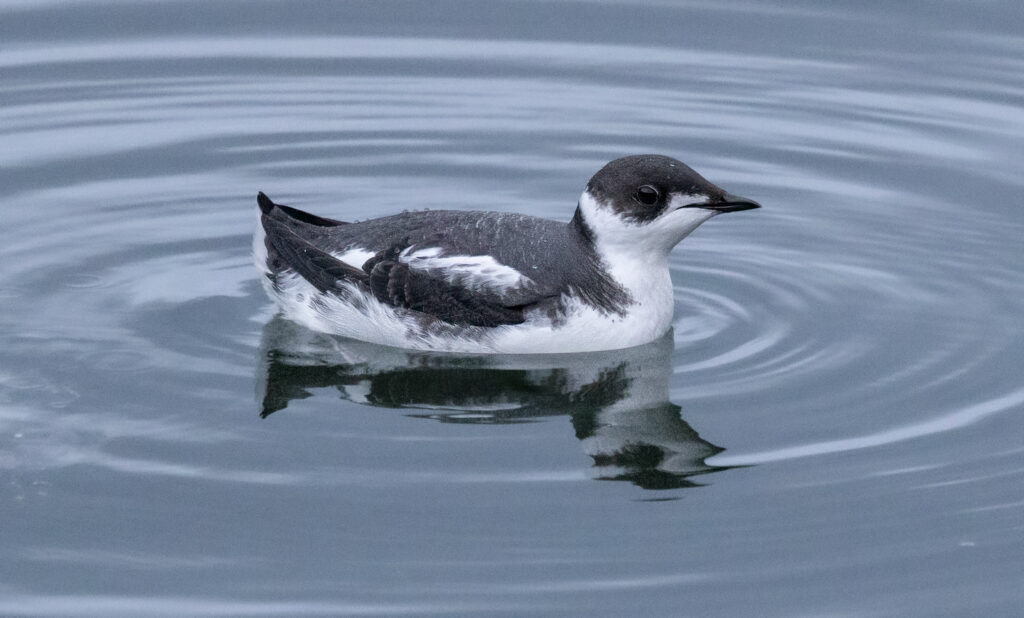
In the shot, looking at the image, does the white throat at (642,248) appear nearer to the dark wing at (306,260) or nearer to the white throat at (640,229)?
the white throat at (640,229)

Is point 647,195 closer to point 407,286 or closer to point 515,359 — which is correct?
point 515,359

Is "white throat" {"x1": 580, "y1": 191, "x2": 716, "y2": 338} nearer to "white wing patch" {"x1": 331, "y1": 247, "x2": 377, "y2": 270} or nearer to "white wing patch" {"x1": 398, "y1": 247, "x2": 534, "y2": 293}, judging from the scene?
"white wing patch" {"x1": 398, "y1": 247, "x2": 534, "y2": 293}

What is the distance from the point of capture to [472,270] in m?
8.72

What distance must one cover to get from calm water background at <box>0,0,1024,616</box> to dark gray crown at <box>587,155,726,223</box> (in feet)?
2.77

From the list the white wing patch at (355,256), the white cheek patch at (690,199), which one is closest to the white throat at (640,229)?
the white cheek patch at (690,199)

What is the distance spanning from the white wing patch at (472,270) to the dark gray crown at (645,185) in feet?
2.03

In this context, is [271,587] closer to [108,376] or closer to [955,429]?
[108,376]

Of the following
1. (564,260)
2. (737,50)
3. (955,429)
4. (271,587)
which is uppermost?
(737,50)

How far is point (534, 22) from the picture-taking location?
1426 centimetres

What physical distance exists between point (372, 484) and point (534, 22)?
7.59 meters

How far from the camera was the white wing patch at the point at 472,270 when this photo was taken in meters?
8.65

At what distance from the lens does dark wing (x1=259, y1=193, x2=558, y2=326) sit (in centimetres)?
867

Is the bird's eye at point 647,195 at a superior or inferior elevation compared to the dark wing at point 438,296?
superior

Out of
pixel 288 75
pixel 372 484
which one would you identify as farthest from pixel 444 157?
pixel 372 484
